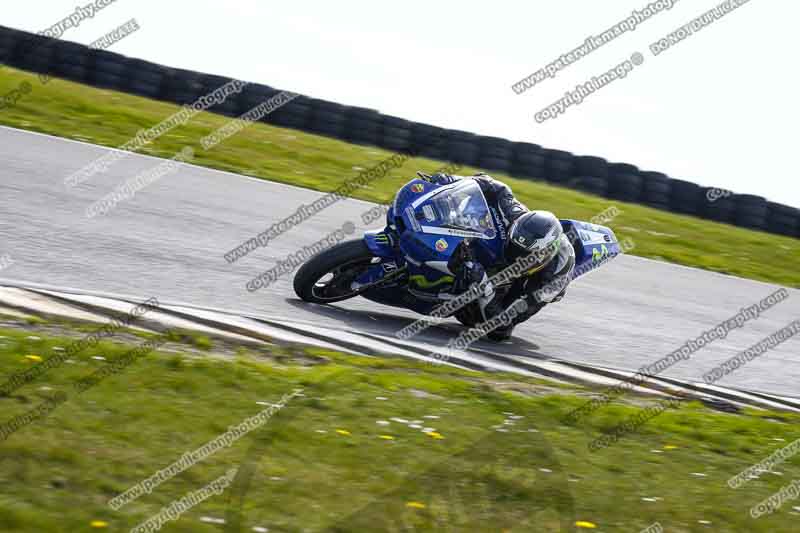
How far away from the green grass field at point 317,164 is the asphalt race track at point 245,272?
1.04 meters

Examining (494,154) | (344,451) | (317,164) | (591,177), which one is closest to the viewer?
(344,451)

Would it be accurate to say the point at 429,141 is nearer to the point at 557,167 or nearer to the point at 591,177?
the point at 557,167

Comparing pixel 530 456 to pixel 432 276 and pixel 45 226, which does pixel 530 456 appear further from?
pixel 45 226

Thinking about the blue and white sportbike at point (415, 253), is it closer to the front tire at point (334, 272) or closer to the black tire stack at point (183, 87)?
the front tire at point (334, 272)

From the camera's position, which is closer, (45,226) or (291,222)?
(45,226)

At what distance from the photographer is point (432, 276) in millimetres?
8734

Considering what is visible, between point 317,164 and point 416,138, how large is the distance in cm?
256

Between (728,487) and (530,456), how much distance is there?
1345 mm

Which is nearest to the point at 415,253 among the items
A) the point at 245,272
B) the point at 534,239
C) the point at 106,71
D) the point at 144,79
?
the point at 534,239

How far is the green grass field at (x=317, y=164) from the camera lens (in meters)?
15.1

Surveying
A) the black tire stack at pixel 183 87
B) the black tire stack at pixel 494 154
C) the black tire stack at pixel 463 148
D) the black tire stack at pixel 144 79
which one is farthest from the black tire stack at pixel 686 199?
the black tire stack at pixel 144 79

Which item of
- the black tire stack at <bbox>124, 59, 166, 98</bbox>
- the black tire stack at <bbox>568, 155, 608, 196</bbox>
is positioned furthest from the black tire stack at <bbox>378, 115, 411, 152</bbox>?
the black tire stack at <bbox>124, 59, 166, 98</bbox>

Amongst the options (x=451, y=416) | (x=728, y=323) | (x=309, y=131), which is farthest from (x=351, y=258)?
(x=309, y=131)

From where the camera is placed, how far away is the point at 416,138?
1828 centimetres
